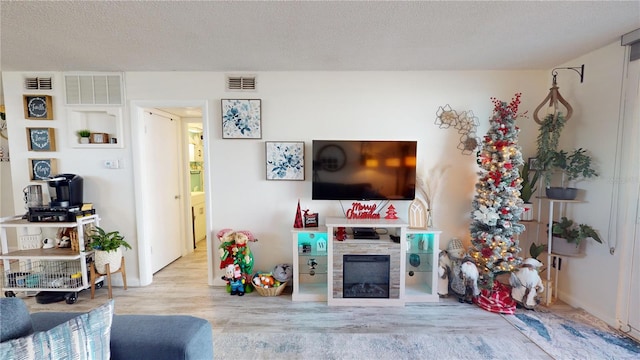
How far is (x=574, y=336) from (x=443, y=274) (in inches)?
40.4

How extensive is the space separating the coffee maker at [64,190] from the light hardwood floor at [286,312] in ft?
3.26

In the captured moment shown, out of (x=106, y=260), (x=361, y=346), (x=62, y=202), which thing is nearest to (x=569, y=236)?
(x=361, y=346)

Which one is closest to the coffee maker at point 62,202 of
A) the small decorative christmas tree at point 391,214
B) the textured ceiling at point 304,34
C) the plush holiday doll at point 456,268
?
the textured ceiling at point 304,34

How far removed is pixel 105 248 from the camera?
2619 millimetres

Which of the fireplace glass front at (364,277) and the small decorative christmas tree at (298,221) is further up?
the small decorative christmas tree at (298,221)

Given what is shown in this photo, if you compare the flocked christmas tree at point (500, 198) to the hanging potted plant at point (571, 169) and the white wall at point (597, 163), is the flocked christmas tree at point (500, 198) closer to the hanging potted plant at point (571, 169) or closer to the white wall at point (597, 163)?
the hanging potted plant at point (571, 169)

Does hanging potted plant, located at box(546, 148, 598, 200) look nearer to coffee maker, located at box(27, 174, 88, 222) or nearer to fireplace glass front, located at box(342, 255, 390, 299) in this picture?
fireplace glass front, located at box(342, 255, 390, 299)

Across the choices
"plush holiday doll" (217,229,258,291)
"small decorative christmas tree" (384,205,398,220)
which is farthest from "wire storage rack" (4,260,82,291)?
"small decorative christmas tree" (384,205,398,220)

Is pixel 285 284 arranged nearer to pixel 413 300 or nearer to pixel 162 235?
pixel 413 300

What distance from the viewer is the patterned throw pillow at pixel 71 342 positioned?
93 centimetres

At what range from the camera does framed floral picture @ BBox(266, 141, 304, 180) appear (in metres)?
2.85

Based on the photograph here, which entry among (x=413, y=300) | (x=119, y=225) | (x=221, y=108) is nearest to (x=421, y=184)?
(x=413, y=300)

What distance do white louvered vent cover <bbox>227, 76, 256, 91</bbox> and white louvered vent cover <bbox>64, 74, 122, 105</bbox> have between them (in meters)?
1.20

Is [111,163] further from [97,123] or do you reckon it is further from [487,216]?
[487,216]
